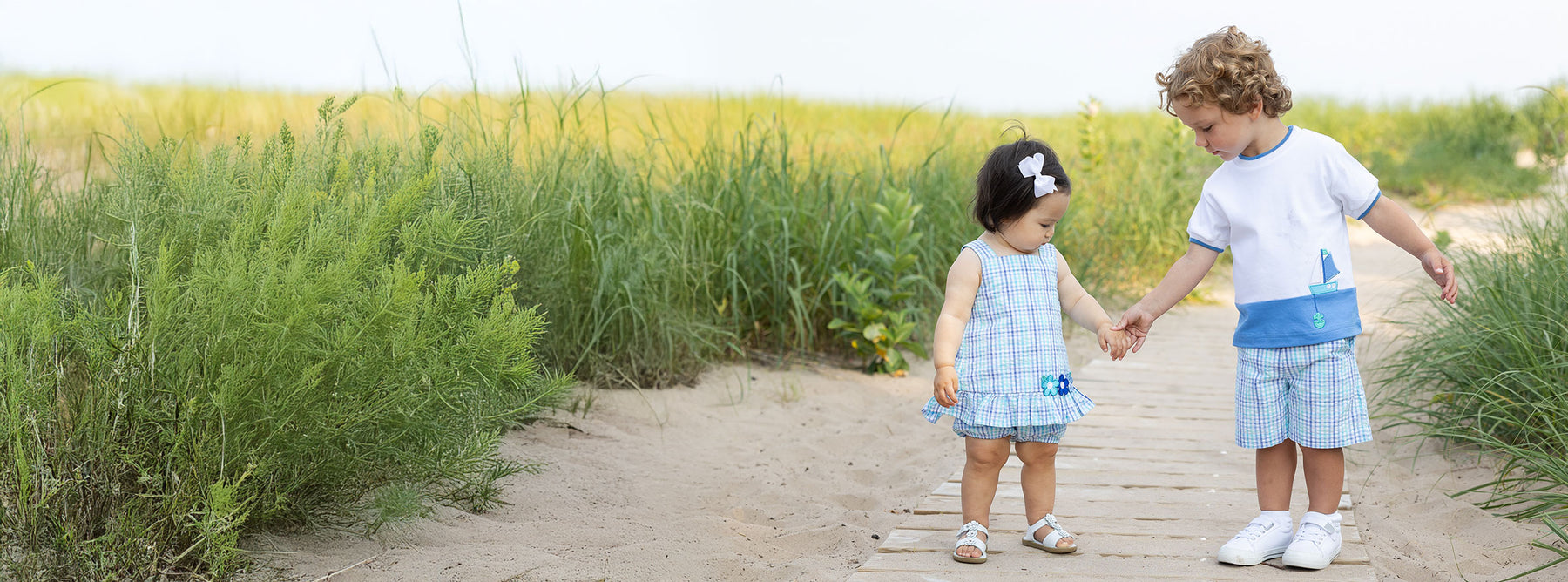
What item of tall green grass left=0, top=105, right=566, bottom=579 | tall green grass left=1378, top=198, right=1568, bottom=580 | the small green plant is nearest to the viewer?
tall green grass left=0, top=105, right=566, bottom=579

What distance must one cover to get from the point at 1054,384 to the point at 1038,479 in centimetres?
26

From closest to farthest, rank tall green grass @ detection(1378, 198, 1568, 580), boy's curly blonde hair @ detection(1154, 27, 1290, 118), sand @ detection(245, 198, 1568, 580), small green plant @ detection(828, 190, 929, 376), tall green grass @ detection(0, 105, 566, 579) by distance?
1. tall green grass @ detection(0, 105, 566, 579)
2. boy's curly blonde hair @ detection(1154, 27, 1290, 118)
3. sand @ detection(245, 198, 1568, 580)
4. tall green grass @ detection(1378, 198, 1568, 580)
5. small green plant @ detection(828, 190, 929, 376)

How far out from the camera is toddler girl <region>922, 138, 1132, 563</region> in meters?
2.54

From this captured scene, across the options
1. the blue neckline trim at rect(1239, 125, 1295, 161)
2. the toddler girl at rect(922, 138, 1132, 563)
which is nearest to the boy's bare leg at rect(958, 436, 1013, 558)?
→ the toddler girl at rect(922, 138, 1132, 563)

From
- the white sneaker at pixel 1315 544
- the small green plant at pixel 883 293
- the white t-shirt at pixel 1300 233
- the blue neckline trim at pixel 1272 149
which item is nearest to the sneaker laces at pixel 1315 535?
the white sneaker at pixel 1315 544

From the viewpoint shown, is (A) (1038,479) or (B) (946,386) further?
(A) (1038,479)

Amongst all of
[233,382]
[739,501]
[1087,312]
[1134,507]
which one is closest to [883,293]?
[739,501]

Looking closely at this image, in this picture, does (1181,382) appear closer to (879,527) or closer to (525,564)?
(879,527)

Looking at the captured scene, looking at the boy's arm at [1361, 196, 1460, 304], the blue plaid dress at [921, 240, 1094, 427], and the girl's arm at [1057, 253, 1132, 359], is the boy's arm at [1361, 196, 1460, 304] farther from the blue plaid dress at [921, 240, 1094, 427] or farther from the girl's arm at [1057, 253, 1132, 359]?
the blue plaid dress at [921, 240, 1094, 427]

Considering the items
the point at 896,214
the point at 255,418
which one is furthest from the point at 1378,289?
the point at 255,418

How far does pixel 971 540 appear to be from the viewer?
2641 millimetres

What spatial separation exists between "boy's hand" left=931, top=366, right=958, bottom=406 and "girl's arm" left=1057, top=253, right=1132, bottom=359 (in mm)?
370

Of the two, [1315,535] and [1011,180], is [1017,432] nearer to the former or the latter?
[1011,180]

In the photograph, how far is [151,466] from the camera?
2.24 meters
